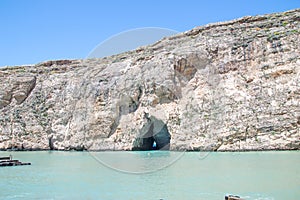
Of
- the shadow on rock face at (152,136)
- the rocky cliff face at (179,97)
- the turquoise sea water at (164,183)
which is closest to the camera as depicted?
the turquoise sea water at (164,183)

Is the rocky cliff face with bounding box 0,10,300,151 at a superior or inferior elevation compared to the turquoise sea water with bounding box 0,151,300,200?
superior

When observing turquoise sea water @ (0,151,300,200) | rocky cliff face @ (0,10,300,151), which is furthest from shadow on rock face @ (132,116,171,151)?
turquoise sea water @ (0,151,300,200)

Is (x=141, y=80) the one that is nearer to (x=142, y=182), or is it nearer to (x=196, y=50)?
(x=196, y=50)

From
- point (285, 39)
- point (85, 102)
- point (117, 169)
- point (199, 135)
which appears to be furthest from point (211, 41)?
point (117, 169)

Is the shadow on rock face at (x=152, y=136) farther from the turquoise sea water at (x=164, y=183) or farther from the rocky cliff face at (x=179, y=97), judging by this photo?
the turquoise sea water at (x=164, y=183)

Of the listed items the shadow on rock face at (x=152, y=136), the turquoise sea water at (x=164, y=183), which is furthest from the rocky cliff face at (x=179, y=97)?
the turquoise sea water at (x=164, y=183)

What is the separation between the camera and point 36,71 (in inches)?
2287

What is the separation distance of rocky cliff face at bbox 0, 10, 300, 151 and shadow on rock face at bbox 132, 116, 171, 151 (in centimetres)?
15

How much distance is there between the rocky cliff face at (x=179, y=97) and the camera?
3400cm

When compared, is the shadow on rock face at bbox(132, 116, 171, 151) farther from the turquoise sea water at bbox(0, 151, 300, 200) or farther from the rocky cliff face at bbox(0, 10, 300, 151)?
the turquoise sea water at bbox(0, 151, 300, 200)

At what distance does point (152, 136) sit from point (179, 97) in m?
8.55

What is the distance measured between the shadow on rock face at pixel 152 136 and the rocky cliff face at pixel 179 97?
155 mm

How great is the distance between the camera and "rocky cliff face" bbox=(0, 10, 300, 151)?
112ft

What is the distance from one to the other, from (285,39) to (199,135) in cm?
1222
